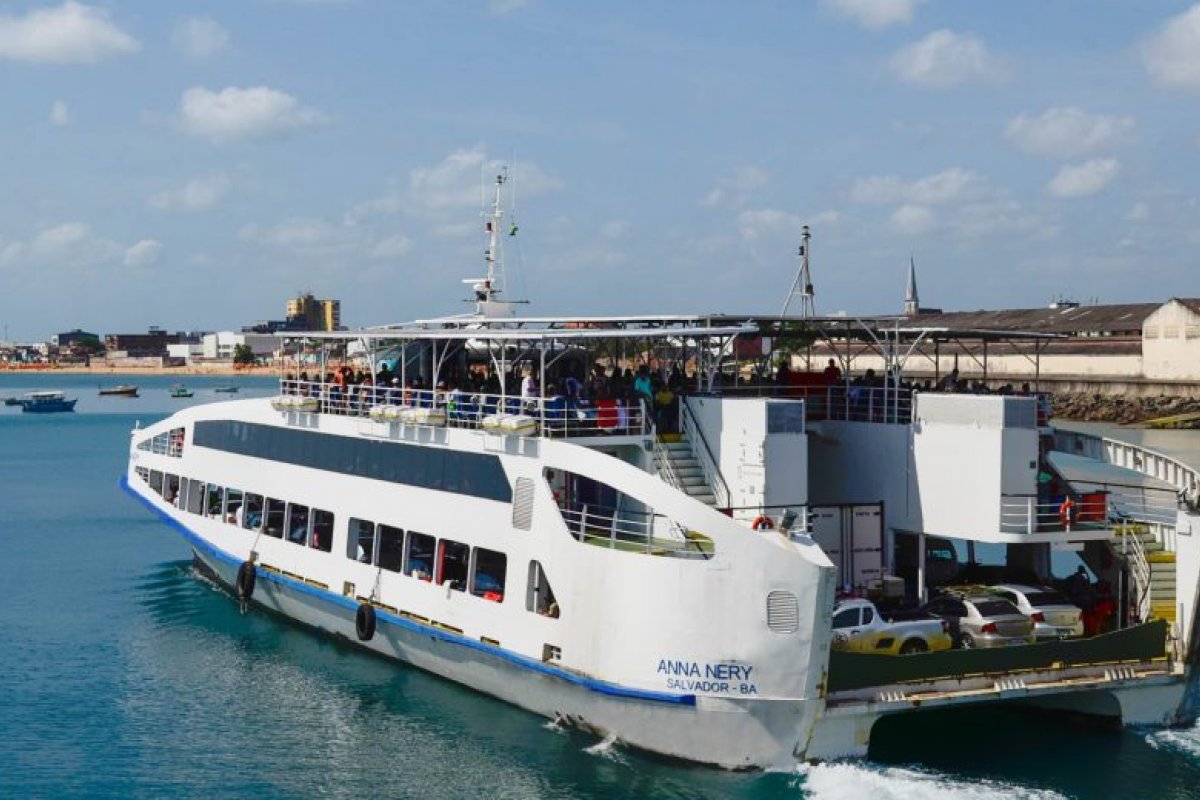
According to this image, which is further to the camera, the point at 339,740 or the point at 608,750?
the point at 339,740

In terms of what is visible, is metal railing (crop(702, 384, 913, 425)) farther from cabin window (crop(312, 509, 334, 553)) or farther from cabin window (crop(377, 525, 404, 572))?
cabin window (crop(312, 509, 334, 553))

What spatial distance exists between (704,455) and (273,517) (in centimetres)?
1082

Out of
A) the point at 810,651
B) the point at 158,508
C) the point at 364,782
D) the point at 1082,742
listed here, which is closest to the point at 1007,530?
the point at 1082,742

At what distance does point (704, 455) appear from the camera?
70.2 ft

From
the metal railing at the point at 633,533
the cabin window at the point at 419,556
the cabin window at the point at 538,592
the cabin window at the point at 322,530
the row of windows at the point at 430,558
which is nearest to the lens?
the metal railing at the point at 633,533

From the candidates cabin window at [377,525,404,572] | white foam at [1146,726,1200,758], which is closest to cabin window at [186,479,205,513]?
cabin window at [377,525,404,572]

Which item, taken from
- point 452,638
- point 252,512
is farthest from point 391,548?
point 252,512

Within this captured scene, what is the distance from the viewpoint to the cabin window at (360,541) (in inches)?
979

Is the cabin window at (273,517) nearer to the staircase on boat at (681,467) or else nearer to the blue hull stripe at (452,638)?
the blue hull stripe at (452,638)

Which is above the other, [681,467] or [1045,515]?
[681,467]

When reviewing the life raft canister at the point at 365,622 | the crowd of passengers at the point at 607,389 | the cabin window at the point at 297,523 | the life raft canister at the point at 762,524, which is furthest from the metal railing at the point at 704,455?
the cabin window at the point at 297,523

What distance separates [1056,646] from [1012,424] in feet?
10.8

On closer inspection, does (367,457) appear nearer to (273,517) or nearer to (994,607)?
(273,517)

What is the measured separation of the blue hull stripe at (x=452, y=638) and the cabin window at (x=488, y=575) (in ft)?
2.51
